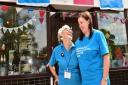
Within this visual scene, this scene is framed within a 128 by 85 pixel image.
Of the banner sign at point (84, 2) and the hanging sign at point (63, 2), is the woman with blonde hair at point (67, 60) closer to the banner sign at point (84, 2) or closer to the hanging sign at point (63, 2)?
the hanging sign at point (63, 2)

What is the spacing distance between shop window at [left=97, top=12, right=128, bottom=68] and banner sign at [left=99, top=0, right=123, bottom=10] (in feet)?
0.95

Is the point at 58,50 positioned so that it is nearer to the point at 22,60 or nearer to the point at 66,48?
the point at 66,48

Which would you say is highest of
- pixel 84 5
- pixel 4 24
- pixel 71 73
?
pixel 84 5

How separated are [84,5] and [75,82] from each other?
3707 millimetres

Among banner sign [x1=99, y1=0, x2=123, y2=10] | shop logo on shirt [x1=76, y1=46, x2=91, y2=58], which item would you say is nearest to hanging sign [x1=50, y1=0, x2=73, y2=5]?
banner sign [x1=99, y1=0, x2=123, y2=10]

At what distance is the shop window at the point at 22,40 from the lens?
6.59 m

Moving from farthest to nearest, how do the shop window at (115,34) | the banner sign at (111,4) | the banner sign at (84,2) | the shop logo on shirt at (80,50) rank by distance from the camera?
1. the shop window at (115,34)
2. the banner sign at (111,4)
3. the banner sign at (84,2)
4. the shop logo on shirt at (80,50)

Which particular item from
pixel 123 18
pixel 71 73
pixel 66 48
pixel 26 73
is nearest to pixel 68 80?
pixel 71 73

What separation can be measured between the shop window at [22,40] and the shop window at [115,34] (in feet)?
5.90

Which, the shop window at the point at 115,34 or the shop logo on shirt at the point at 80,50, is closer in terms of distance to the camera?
the shop logo on shirt at the point at 80,50

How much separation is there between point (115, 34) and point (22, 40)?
2.74 m

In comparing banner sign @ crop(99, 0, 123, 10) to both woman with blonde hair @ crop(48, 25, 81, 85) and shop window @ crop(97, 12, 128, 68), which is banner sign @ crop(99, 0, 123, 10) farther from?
woman with blonde hair @ crop(48, 25, 81, 85)

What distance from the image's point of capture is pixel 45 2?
6719mm

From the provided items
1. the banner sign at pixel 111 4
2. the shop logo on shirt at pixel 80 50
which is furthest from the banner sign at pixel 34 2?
the shop logo on shirt at pixel 80 50
